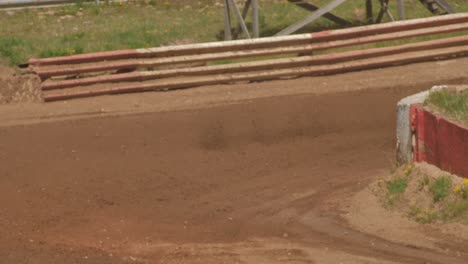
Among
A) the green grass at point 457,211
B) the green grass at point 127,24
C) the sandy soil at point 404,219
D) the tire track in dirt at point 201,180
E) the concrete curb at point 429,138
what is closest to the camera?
the tire track in dirt at point 201,180

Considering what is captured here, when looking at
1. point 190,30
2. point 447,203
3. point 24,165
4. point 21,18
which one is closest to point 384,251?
point 447,203

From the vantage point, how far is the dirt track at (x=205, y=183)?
8938mm

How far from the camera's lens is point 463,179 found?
32.7ft

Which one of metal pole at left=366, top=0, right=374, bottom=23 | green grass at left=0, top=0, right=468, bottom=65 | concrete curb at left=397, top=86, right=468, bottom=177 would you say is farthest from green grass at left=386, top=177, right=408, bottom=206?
metal pole at left=366, top=0, right=374, bottom=23

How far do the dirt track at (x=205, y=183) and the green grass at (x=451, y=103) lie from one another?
1.09 m

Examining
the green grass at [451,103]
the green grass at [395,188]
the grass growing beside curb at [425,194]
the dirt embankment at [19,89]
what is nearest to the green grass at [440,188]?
the grass growing beside curb at [425,194]

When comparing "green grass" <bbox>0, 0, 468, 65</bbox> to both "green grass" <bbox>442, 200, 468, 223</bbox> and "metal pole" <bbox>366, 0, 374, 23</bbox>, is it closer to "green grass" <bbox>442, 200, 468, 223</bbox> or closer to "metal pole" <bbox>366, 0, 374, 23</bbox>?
"metal pole" <bbox>366, 0, 374, 23</bbox>

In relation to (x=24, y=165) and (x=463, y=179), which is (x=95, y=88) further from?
(x=463, y=179)

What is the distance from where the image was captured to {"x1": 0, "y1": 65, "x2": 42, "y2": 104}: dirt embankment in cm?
1585

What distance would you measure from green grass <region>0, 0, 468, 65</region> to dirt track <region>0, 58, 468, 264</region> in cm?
382

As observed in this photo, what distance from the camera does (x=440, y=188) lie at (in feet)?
33.0

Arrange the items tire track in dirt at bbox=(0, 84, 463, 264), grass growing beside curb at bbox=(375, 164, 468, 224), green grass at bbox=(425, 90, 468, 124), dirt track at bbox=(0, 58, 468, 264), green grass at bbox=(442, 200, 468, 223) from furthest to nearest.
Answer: green grass at bbox=(425, 90, 468, 124), grass growing beside curb at bbox=(375, 164, 468, 224), green grass at bbox=(442, 200, 468, 223), tire track in dirt at bbox=(0, 84, 463, 264), dirt track at bbox=(0, 58, 468, 264)

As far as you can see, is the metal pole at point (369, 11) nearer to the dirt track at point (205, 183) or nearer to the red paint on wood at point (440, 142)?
the dirt track at point (205, 183)

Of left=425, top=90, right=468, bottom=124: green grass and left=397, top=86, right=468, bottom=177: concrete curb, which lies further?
left=425, top=90, right=468, bottom=124: green grass
